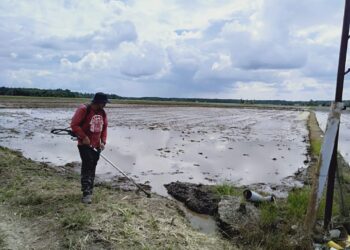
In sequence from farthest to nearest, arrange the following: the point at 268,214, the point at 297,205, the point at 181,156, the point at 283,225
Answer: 1. the point at 181,156
2. the point at 297,205
3. the point at 268,214
4. the point at 283,225

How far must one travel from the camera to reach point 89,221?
18.0ft

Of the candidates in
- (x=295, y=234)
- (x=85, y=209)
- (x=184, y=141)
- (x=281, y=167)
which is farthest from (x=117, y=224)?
(x=184, y=141)

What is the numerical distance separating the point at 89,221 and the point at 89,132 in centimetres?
163

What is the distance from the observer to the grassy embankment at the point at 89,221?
5.05 metres

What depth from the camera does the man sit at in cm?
615

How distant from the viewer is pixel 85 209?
6.05m

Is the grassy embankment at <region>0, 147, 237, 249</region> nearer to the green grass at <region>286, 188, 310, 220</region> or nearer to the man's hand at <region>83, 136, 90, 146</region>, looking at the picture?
the man's hand at <region>83, 136, 90, 146</region>

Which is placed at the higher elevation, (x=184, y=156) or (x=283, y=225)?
(x=283, y=225)

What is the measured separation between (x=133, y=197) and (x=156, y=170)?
432 centimetres

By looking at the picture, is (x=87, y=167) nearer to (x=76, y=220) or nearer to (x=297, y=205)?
(x=76, y=220)

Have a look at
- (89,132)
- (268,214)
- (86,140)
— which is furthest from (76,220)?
(268,214)

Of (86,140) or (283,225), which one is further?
(283,225)

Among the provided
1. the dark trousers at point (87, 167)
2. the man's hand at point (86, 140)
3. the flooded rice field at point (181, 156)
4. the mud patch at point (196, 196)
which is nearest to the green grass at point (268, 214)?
the mud patch at point (196, 196)

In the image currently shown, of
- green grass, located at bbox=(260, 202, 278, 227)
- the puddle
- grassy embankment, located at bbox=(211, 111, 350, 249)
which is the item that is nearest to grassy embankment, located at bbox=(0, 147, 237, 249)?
grassy embankment, located at bbox=(211, 111, 350, 249)
